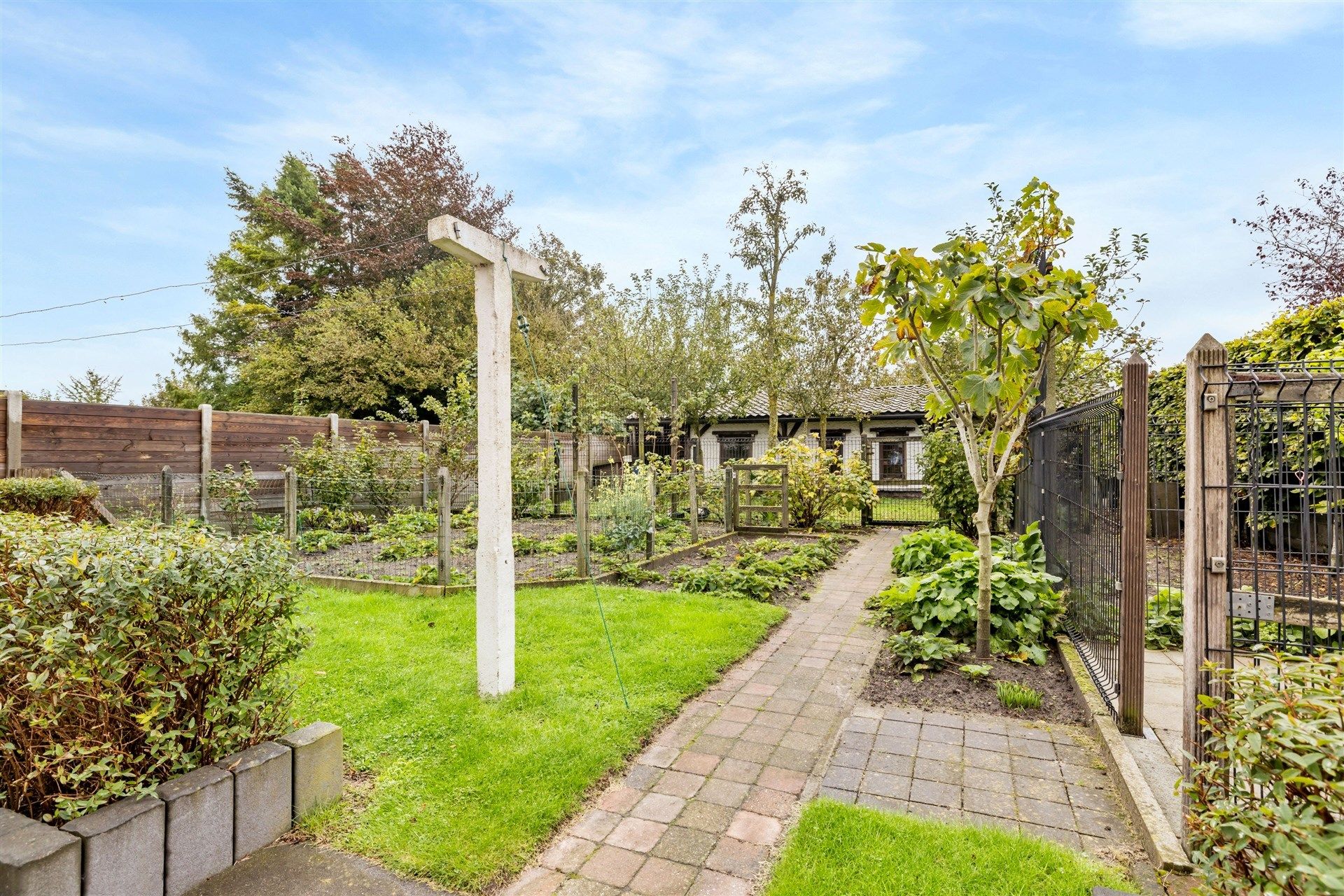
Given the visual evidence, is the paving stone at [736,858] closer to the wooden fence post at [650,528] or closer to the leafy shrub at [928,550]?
the leafy shrub at [928,550]

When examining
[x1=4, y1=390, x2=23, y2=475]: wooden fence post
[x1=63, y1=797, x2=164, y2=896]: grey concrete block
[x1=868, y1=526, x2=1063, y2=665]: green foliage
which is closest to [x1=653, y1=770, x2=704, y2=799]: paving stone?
[x1=63, y1=797, x2=164, y2=896]: grey concrete block

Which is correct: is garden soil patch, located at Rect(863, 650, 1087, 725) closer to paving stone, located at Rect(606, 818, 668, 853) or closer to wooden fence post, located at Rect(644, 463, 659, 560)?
paving stone, located at Rect(606, 818, 668, 853)

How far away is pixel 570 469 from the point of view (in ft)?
47.0

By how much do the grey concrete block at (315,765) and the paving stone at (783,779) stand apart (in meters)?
1.82

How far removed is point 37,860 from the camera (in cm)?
169

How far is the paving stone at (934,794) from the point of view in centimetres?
266

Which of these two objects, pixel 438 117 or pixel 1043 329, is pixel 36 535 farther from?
pixel 438 117

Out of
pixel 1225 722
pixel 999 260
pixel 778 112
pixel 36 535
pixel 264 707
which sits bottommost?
pixel 264 707

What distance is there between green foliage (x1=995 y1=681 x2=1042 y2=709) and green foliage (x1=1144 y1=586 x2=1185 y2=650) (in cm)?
139

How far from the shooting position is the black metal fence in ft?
11.0

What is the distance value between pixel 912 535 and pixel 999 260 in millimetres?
3895

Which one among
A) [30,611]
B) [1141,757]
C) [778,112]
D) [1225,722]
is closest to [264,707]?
[30,611]

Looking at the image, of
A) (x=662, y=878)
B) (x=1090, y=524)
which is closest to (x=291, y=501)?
(x=662, y=878)

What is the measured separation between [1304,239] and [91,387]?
92.4 feet
